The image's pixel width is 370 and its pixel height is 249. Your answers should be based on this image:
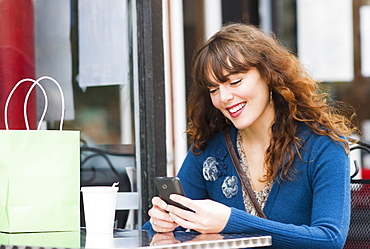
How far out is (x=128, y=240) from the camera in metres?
1.62

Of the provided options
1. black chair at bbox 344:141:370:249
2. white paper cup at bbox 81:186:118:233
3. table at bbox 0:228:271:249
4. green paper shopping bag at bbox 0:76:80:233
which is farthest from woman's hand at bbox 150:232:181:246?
black chair at bbox 344:141:370:249

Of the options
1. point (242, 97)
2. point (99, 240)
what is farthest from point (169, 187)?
point (242, 97)

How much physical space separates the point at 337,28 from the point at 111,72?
2.86 metres

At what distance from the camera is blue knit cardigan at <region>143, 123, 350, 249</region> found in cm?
179

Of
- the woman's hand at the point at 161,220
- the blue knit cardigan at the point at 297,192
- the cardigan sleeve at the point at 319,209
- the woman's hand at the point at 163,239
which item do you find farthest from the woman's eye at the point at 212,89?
the woman's hand at the point at 163,239

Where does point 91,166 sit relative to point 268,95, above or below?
below

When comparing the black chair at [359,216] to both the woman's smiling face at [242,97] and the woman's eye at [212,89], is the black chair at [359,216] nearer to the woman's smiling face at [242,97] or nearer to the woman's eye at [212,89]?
the woman's smiling face at [242,97]

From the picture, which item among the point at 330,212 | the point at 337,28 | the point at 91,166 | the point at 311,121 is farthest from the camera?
the point at 337,28

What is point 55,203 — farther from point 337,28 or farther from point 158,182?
point 337,28

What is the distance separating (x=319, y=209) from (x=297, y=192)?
0.17 m

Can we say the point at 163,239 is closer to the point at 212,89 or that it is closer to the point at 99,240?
the point at 99,240

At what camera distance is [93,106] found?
95.3 inches

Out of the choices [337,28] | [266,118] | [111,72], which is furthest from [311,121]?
[337,28]

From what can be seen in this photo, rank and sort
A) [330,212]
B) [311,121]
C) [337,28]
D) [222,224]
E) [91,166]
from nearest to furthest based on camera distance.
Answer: [222,224] → [330,212] → [311,121] → [91,166] → [337,28]
